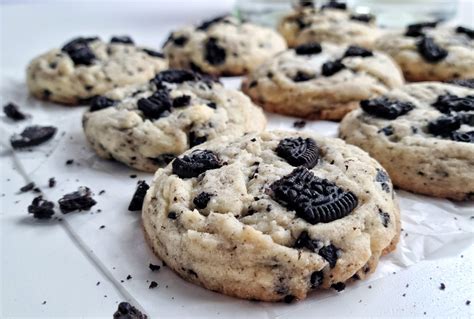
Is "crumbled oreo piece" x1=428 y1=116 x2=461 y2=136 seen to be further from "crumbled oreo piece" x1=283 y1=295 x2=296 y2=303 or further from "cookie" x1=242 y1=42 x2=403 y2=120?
"crumbled oreo piece" x1=283 y1=295 x2=296 y2=303

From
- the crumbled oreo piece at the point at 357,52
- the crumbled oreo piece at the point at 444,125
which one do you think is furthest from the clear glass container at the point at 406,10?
the crumbled oreo piece at the point at 444,125

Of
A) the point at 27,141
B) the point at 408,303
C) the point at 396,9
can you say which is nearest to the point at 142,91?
the point at 27,141

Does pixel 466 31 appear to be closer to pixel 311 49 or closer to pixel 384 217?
pixel 311 49

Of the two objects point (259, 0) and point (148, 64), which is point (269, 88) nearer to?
point (148, 64)

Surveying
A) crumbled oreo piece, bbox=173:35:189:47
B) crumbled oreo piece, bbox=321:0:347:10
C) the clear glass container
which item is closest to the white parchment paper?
crumbled oreo piece, bbox=173:35:189:47

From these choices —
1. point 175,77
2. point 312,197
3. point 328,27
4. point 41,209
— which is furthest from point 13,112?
point 328,27

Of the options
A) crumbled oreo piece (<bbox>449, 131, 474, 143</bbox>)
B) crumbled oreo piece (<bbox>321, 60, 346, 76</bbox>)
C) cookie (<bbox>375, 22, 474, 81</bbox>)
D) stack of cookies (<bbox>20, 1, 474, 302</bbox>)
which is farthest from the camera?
cookie (<bbox>375, 22, 474, 81</bbox>)
